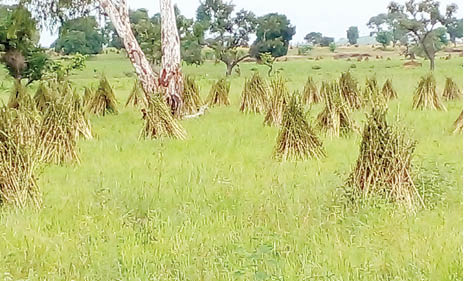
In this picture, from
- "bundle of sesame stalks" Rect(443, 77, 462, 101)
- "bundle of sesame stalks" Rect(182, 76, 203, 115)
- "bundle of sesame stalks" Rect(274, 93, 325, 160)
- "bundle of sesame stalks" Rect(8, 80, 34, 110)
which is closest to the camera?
"bundle of sesame stalks" Rect(274, 93, 325, 160)

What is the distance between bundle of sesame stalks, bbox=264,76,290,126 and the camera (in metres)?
7.80

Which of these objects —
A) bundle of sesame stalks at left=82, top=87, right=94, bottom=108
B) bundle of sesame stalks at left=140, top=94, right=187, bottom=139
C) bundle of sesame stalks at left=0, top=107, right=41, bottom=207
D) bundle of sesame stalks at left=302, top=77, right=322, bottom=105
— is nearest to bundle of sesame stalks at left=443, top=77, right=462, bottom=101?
bundle of sesame stalks at left=302, top=77, right=322, bottom=105

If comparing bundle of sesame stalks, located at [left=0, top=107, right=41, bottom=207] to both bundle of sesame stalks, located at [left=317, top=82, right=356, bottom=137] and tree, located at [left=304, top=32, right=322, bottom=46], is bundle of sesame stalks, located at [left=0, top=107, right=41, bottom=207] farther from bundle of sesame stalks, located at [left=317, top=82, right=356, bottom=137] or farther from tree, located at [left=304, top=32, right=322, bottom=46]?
tree, located at [left=304, top=32, right=322, bottom=46]

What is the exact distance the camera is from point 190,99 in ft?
33.2

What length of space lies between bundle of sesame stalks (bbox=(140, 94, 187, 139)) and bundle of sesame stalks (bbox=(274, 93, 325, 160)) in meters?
1.70

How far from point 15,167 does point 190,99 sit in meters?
6.11

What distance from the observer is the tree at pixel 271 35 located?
100ft

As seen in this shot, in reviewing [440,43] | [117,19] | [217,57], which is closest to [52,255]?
[117,19]

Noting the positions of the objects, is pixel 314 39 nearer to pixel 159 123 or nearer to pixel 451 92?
pixel 451 92

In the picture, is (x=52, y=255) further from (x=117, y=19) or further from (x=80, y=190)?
(x=117, y=19)

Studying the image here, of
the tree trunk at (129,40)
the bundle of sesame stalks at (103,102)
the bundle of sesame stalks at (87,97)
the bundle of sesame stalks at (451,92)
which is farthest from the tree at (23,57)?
the bundle of sesame stalks at (451,92)

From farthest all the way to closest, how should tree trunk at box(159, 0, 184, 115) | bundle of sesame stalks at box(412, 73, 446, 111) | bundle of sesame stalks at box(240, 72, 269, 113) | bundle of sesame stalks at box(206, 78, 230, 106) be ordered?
bundle of sesame stalks at box(206, 78, 230, 106) < bundle of sesame stalks at box(240, 72, 269, 113) < tree trunk at box(159, 0, 184, 115) < bundle of sesame stalks at box(412, 73, 446, 111)

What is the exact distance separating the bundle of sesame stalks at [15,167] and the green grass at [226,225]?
0.14 metres

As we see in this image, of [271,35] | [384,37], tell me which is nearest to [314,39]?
[384,37]
